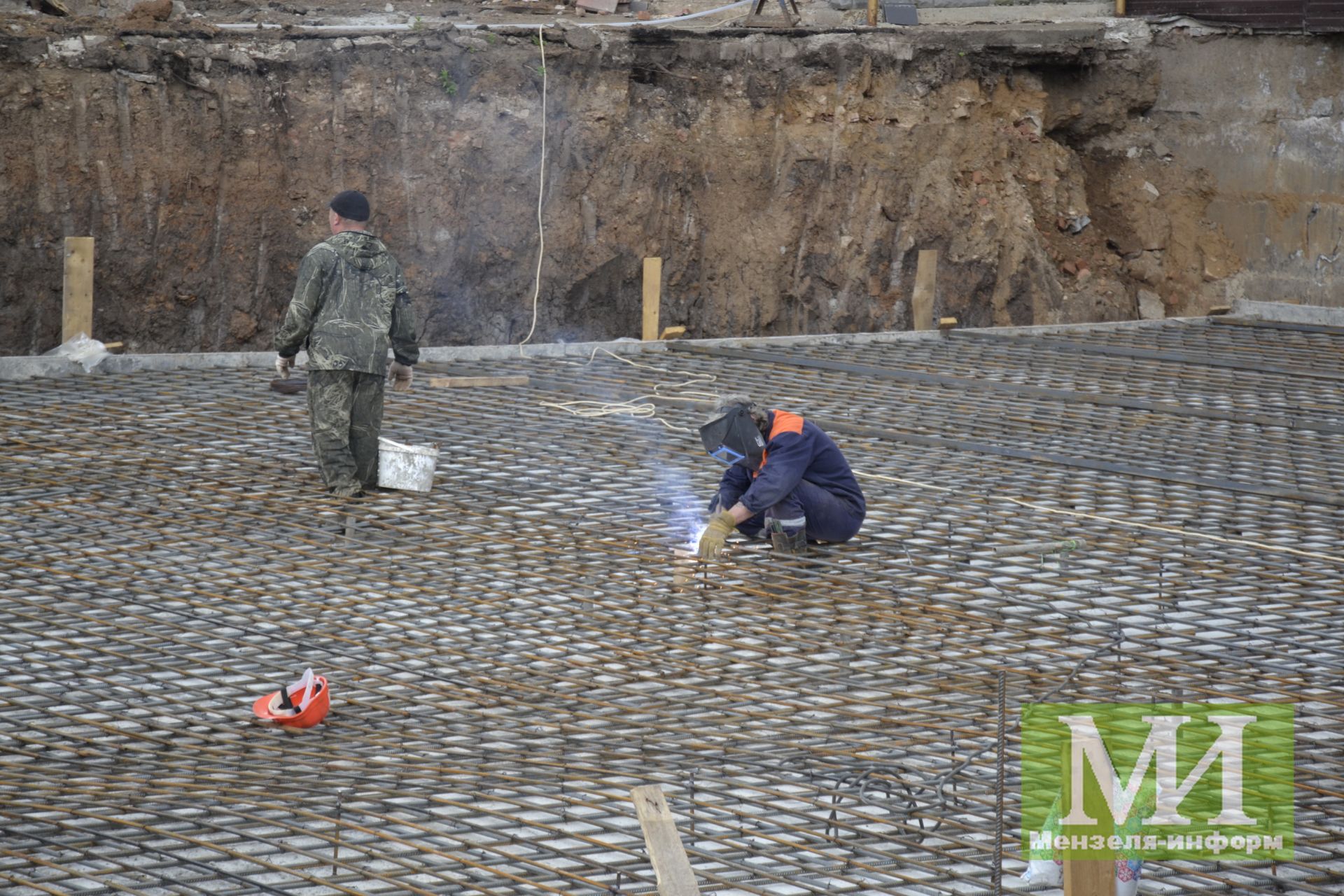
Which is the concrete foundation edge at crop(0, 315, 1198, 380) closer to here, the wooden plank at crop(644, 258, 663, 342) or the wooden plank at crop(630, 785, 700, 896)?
the wooden plank at crop(644, 258, 663, 342)

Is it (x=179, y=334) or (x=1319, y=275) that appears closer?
(x=179, y=334)

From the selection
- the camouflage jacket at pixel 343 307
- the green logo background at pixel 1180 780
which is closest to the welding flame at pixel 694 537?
the camouflage jacket at pixel 343 307

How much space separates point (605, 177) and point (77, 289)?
15.1 ft

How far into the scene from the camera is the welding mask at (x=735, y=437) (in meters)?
5.03

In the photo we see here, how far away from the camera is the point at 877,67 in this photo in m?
12.0

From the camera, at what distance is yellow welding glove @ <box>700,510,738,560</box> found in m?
5.04

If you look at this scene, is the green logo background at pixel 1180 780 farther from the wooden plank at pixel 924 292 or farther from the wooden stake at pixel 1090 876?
the wooden plank at pixel 924 292

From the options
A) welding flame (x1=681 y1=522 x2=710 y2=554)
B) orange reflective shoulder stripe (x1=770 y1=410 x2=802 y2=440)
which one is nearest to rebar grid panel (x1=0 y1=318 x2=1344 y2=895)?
welding flame (x1=681 y1=522 x2=710 y2=554)

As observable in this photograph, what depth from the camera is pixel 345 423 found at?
5789 mm

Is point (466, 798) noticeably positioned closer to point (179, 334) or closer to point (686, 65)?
point (179, 334)

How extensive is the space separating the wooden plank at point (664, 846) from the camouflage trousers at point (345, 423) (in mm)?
3018

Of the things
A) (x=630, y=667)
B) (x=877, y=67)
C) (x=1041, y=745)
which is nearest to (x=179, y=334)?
(x=877, y=67)

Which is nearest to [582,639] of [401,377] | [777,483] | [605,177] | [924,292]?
[777,483]

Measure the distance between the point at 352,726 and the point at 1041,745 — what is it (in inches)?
76.8
